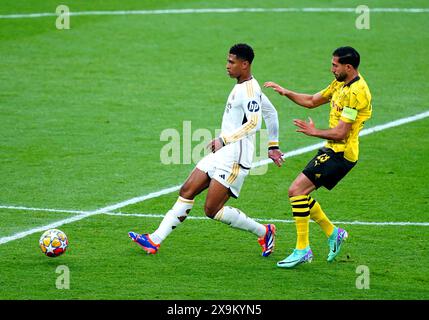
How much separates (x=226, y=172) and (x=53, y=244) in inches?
86.2

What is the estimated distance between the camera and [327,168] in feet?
36.1

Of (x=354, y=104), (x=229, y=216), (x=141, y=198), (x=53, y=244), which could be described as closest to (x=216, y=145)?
(x=229, y=216)

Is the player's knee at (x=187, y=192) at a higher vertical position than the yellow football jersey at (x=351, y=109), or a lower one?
lower

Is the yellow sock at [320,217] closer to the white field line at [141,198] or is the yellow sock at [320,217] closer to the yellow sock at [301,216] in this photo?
the yellow sock at [301,216]

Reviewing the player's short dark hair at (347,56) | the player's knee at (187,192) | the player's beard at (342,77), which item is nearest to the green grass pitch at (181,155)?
the player's knee at (187,192)

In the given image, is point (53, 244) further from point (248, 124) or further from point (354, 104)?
point (354, 104)

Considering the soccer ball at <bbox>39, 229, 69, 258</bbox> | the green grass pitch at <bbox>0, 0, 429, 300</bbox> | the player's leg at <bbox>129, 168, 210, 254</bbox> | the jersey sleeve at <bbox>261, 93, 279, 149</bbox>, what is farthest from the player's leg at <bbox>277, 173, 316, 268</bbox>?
the soccer ball at <bbox>39, 229, 69, 258</bbox>

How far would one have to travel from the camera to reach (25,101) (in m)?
18.5

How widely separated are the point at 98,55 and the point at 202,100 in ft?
12.5

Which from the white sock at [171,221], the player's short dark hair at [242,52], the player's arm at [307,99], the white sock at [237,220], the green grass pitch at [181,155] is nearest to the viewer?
the green grass pitch at [181,155]

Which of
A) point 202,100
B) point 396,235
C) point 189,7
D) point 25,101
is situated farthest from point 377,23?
point 396,235

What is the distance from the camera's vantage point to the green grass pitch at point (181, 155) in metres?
10.6

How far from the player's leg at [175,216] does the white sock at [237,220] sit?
1.39ft
